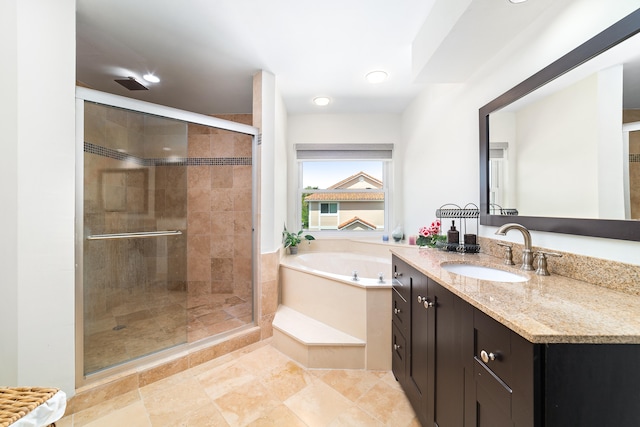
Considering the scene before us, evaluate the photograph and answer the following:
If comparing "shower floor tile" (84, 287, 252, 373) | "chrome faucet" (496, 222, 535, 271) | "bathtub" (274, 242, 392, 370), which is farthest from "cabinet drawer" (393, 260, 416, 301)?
"shower floor tile" (84, 287, 252, 373)

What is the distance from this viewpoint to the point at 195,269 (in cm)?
298

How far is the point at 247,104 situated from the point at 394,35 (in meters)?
1.91

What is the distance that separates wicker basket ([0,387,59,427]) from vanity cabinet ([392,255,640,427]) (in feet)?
4.22

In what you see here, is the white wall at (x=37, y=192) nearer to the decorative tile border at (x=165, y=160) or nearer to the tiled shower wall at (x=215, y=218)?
the decorative tile border at (x=165, y=160)

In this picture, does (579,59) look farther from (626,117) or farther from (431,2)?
(431,2)

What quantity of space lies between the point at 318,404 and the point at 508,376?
3.90 feet

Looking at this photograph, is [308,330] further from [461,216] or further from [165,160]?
[165,160]

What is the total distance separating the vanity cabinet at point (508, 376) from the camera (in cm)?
57

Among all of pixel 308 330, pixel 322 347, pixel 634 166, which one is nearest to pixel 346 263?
pixel 308 330

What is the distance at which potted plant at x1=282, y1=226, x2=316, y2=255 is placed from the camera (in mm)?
2865

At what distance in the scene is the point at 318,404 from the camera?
4.76 ft

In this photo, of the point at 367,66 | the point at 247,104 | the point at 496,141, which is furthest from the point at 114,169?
the point at 496,141

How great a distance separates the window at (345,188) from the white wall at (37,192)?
2.16 m

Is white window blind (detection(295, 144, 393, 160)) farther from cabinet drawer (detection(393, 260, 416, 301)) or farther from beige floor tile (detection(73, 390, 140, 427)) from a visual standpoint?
beige floor tile (detection(73, 390, 140, 427))
